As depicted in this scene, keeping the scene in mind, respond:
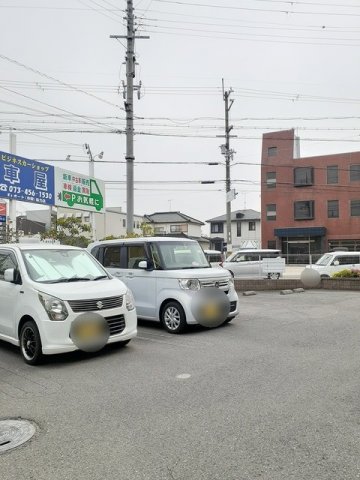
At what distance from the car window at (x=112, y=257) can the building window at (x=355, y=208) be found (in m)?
39.1

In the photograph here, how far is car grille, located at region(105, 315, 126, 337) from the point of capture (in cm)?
640

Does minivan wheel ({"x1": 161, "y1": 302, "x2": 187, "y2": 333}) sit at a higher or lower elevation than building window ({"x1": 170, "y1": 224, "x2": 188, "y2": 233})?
lower

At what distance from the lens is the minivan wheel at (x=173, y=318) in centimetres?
817

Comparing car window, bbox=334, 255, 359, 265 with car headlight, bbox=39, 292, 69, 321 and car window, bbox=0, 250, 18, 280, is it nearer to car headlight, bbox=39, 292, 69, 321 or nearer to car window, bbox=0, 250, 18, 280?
car window, bbox=0, 250, 18, 280

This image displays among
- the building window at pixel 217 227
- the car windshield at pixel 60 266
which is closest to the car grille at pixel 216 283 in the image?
the car windshield at pixel 60 266

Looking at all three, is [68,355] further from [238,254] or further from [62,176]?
[238,254]

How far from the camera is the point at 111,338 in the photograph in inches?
253

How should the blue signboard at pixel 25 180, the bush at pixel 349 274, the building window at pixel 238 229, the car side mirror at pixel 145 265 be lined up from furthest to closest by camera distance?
the building window at pixel 238 229
the bush at pixel 349 274
the blue signboard at pixel 25 180
the car side mirror at pixel 145 265

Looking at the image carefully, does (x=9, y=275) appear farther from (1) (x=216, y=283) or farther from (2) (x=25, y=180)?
(2) (x=25, y=180)

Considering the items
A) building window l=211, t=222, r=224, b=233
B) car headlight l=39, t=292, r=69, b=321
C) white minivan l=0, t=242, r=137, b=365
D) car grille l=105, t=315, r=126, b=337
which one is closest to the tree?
white minivan l=0, t=242, r=137, b=365

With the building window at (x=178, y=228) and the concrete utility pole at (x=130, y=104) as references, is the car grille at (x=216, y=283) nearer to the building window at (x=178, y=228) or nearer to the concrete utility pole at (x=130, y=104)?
the concrete utility pole at (x=130, y=104)

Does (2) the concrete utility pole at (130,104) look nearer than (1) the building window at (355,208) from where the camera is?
Yes

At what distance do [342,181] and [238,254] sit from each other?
81.1 ft

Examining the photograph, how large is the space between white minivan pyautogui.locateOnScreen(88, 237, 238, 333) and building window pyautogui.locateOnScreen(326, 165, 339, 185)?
39075 millimetres
